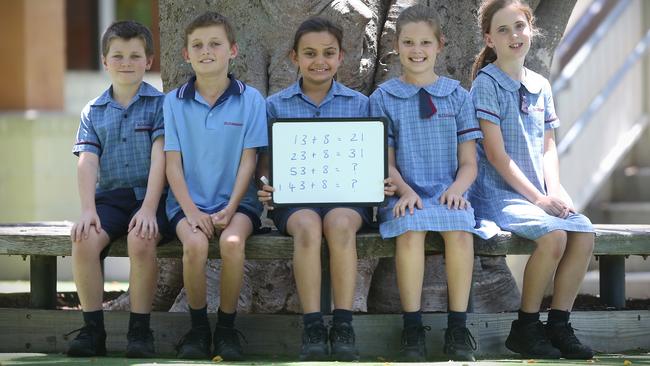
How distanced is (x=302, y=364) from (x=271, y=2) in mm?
2199

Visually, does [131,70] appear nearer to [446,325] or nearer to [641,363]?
[446,325]

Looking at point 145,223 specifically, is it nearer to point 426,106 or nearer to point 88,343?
point 88,343

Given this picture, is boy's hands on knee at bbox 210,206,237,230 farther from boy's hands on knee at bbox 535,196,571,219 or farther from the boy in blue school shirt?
boy's hands on knee at bbox 535,196,571,219

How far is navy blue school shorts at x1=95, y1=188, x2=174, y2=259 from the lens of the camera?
20.5ft

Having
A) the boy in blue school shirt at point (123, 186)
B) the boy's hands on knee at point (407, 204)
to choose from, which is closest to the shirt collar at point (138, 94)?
the boy in blue school shirt at point (123, 186)

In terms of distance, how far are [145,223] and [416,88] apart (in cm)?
141

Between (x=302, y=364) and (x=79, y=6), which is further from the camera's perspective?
(x=79, y=6)

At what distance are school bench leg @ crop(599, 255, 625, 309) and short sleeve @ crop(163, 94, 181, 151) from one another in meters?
2.25

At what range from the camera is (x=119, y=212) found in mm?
6379

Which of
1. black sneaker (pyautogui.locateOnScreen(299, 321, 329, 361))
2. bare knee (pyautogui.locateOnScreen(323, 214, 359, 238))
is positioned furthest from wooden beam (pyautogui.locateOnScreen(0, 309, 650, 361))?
bare knee (pyautogui.locateOnScreen(323, 214, 359, 238))

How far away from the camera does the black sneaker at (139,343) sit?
603 centimetres

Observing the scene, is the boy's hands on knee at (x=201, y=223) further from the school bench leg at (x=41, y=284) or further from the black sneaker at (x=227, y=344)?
the school bench leg at (x=41, y=284)

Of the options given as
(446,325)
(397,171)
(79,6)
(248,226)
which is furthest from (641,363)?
(79,6)

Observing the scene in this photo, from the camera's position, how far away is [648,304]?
7508 mm
